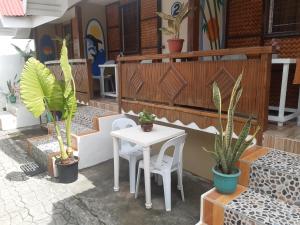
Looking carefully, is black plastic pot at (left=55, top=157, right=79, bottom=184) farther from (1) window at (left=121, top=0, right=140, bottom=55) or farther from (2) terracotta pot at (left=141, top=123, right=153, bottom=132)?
(1) window at (left=121, top=0, right=140, bottom=55)

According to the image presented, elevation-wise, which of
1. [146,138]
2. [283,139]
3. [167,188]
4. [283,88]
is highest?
[283,88]

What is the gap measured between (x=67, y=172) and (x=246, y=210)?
271cm

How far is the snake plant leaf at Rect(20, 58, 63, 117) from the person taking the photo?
340 cm

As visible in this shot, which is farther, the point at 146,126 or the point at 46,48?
the point at 46,48

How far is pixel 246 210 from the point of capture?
6.82ft

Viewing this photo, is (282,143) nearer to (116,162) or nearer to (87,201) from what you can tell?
(116,162)

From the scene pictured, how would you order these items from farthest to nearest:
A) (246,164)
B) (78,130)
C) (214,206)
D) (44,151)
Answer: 1. (78,130)
2. (44,151)
3. (246,164)
4. (214,206)

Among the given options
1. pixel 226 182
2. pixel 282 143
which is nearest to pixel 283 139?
pixel 282 143

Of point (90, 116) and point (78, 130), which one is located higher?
point (90, 116)

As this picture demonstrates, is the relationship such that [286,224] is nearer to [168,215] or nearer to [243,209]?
[243,209]

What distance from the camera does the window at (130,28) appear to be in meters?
6.34

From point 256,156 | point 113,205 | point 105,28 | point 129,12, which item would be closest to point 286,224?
point 256,156

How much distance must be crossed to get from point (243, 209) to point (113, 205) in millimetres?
1754

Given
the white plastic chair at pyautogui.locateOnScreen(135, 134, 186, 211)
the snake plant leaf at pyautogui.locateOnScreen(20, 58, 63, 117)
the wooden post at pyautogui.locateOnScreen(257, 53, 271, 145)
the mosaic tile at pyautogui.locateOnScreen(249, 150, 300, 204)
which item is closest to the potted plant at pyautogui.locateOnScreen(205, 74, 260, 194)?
the mosaic tile at pyautogui.locateOnScreen(249, 150, 300, 204)
